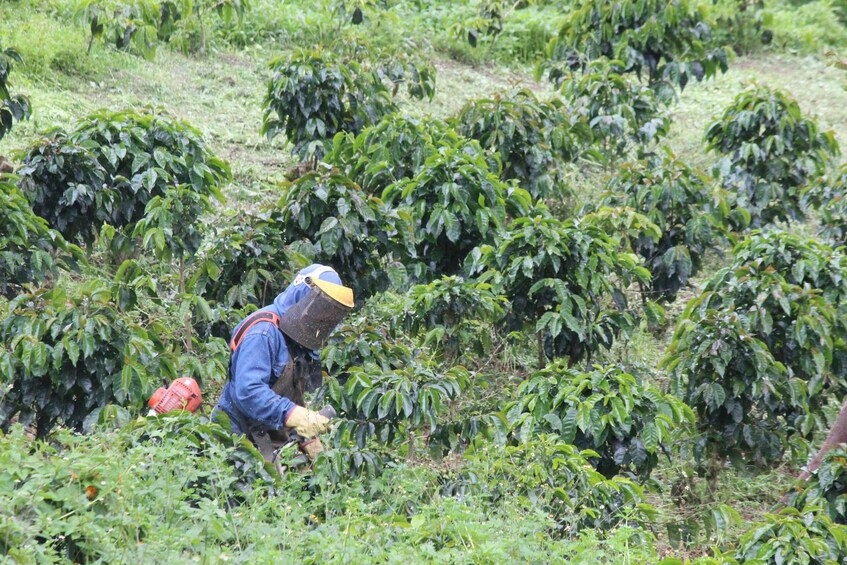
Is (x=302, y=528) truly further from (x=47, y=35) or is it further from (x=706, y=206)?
(x=47, y=35)

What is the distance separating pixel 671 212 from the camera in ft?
23.2

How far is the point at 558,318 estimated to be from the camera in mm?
5535

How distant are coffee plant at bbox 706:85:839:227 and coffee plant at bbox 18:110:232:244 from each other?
12.9ft

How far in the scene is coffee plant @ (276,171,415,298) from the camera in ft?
19.0

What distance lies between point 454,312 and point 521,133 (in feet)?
6.90

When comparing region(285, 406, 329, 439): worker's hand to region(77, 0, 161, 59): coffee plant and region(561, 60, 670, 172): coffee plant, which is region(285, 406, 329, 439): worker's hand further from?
region(77, 0, 161, 59): coffee plant

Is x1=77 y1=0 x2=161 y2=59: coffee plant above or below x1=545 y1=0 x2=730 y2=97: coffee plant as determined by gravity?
below

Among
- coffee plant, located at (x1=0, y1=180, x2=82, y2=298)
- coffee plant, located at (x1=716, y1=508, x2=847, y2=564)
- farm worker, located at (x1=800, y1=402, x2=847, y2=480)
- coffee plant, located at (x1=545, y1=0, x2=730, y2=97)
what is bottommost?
farm worker, located at (x1=800, y1=402, x2=847, y2=480)

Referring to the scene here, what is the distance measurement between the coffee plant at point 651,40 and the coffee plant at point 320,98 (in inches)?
90.3

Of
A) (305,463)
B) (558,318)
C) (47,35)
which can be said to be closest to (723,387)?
(558,318)

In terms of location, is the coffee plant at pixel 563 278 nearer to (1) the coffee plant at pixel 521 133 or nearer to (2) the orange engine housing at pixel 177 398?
(1) the coffee plant at pixel 521 133

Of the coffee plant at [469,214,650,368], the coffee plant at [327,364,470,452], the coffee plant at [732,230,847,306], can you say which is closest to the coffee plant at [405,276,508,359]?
the coffee plant at [469,214,650,368]

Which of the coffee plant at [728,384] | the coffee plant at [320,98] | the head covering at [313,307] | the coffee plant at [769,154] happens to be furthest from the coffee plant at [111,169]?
the coffee plant at [769,154]

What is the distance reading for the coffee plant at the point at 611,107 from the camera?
7.93 metres
